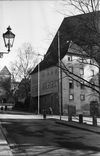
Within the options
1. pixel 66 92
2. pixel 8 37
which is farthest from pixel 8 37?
pixel 66 92

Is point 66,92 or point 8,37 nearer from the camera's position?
point 8,37

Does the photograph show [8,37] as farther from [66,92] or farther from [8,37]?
[66,92]

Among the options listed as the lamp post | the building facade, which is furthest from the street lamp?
the building facade

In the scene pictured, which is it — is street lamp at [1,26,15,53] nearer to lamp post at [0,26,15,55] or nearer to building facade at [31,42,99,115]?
lamp post at [0,26,15,55]

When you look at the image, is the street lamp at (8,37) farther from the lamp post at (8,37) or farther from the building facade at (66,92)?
the building facade at (66,92)

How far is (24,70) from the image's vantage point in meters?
73.2

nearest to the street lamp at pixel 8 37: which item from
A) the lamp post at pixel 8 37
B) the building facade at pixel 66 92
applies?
the lamp post at pixel 8 37

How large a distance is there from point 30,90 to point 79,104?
2353 centimetres

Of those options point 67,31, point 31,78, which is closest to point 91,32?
point 67,31

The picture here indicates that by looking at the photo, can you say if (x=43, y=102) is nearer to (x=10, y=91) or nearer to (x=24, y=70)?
(x=24, y=70)

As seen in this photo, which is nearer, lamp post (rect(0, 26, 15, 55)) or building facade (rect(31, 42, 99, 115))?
lamp post (rect(0, 26, 15, 55))

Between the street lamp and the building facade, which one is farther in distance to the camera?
the building facade

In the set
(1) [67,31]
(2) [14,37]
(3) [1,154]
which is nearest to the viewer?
(3) [1,154]

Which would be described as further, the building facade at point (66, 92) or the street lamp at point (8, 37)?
the building facade at point (66, 92)
